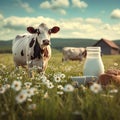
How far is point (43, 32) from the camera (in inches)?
449

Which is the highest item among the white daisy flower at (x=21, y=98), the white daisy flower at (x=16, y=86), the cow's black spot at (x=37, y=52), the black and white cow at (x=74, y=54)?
the cow's black spot at (x=37, y=52)

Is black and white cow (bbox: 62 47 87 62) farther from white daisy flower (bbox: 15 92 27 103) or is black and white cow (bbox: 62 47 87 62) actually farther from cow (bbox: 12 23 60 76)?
white daisy flower (bbox: 15 92 27 103)

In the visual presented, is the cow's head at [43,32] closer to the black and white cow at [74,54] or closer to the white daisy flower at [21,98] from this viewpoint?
the white daisy flower at [21,98]

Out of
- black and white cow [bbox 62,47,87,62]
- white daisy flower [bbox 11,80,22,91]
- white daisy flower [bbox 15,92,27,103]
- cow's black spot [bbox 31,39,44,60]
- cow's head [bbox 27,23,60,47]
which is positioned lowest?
black and white cow [bbox 62,47,87,62]

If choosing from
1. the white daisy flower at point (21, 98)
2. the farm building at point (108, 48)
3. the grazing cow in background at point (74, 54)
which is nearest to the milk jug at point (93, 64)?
the white daisy flower at point (21, 98)

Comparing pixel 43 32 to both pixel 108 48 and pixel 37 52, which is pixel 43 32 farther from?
pixel 108 48

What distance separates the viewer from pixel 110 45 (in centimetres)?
9281

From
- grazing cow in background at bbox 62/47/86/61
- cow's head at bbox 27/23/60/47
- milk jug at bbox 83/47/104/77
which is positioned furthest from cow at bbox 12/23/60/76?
grazing cow in background at bbox 62/47/86/61

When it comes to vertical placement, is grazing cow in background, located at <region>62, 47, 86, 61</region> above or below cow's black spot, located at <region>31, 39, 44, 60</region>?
below

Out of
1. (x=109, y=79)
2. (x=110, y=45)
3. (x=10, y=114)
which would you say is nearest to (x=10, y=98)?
(x=10, y=114)

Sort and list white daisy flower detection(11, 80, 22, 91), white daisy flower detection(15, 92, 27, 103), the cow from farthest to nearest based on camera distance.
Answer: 1. the cow
2. white daisy flower detection(11, 80, 22, 91)
3. white daisy flower detection(15, 92, 27, 103)

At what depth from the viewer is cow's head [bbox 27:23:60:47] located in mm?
11055

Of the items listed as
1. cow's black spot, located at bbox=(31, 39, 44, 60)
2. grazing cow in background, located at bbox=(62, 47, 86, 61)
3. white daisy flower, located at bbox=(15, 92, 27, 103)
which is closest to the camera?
white daisy flower, located at bbox=(15, 92, 27, 103)

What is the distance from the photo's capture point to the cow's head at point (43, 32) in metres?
11.1
